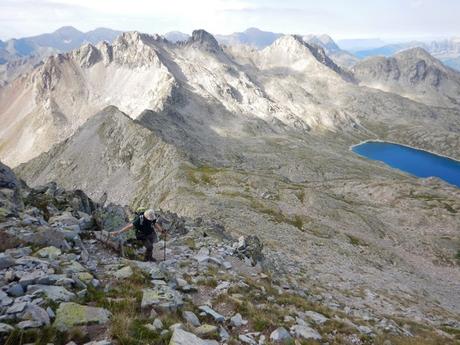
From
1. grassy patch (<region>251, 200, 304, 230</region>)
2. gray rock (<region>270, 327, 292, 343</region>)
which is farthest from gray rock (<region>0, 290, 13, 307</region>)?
grassy patch (<region>251, 200, 304, 230</region>)

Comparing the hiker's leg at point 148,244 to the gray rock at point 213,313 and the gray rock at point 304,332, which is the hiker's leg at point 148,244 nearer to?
the gray rock at point 213,313

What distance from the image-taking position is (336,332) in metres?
16.8

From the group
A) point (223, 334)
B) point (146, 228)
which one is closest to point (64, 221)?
point (146, 228)

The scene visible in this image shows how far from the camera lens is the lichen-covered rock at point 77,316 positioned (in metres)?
10.6

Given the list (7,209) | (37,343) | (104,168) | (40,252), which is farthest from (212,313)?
(104,168)

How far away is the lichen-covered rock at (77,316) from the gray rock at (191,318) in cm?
271

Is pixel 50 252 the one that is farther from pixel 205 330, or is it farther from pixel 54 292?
pixel 205 330

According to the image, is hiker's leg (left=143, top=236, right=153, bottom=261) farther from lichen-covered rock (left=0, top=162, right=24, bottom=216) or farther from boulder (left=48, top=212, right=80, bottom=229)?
lichen-covered rock (left=0, top=162, right=24, bottom=216)

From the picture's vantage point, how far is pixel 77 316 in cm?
1105

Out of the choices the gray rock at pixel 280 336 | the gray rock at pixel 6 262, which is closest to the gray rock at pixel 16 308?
Result: the gray rock at pixel 6 262

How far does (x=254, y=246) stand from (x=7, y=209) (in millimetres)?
20111

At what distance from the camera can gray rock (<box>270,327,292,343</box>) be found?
13.5 metres

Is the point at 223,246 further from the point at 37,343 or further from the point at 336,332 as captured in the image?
the point at 37,343

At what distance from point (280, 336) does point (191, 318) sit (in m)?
3.28
